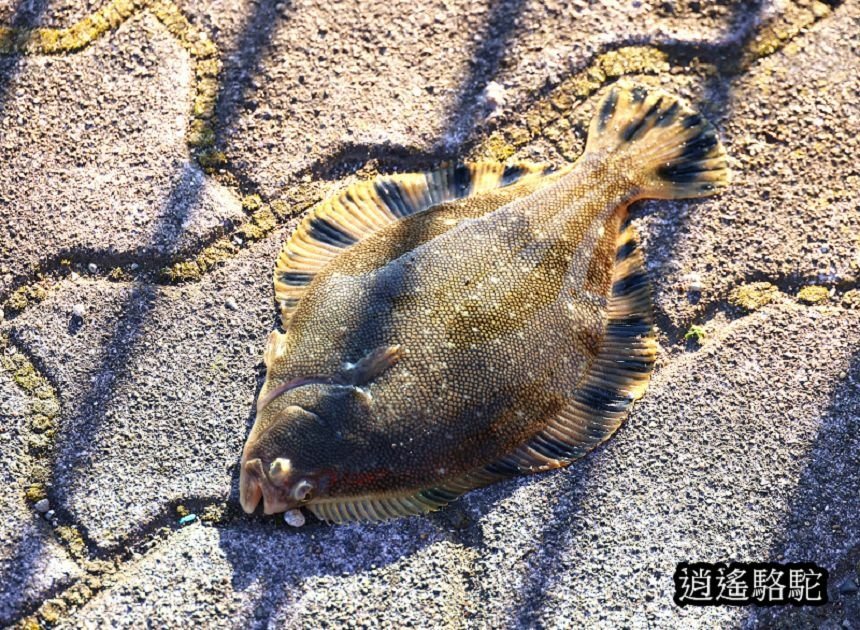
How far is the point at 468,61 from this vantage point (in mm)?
3795

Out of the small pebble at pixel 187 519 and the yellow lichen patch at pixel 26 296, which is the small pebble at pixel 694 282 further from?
the yellow lichen patch at pixel 26 296

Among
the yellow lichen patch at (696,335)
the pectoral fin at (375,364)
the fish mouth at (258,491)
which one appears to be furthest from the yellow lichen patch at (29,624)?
the yellow lichen patch at (696,335)

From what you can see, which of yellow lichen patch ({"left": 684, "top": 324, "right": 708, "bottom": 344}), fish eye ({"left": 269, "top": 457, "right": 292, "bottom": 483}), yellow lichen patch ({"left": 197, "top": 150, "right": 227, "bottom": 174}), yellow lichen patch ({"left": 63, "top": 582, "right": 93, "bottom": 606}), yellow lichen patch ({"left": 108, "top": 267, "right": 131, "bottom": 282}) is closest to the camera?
fish eye ({"left": 269, "top": 457, "right": 292, "bottom": 483})

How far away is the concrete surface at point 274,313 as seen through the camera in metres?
3.10

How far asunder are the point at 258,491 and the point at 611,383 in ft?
4.58

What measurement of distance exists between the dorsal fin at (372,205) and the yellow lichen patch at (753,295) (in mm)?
939

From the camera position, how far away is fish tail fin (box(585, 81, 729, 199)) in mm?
3482

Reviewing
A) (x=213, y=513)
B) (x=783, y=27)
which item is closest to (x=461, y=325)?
(x=213, y=513)

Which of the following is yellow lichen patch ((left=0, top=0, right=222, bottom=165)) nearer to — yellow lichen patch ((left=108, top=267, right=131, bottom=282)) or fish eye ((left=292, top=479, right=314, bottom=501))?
yellow lichen patch ((left=108, top=267, right=131, bottom=282))

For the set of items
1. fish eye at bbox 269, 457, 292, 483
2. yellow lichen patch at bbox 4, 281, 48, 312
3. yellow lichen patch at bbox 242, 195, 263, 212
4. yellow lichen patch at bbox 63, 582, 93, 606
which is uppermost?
yellow lichen patch at bbox 242, 195, 263, 212

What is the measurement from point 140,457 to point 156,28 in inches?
76.5

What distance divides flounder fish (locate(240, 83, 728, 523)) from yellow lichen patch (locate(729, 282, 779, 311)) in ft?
1.23

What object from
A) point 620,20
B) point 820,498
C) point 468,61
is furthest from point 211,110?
point 820,498

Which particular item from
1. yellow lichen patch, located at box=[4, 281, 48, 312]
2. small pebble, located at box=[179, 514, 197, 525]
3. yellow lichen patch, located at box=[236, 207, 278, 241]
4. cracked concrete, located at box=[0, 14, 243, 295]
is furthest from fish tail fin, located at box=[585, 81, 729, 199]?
yellow lichen patch, located at box=[4, 281, 48, 312]
